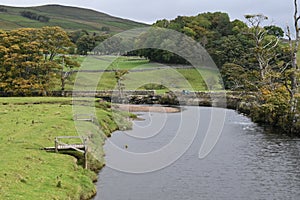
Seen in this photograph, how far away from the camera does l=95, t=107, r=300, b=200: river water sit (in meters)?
29.5

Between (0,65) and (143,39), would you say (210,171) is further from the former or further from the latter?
(143,39)

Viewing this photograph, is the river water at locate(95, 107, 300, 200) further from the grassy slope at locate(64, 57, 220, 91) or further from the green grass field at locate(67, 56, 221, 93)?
the grassy slope at locate(64, 57, 220, 91)

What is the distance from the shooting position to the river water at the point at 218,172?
2953cm

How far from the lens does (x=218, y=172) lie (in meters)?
35.4

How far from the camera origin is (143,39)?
142 m

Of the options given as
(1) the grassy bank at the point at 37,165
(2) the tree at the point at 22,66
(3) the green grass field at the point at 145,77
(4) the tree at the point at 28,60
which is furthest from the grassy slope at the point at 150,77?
(1) the grassy bank at the point at 37,165

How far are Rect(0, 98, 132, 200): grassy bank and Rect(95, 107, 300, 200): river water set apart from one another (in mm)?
2104

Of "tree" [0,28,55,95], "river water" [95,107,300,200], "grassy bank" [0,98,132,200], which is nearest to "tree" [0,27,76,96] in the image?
"tree" [0,28,55,95]

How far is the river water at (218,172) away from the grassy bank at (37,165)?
82.8 inches

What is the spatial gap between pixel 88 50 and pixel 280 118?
11760 centimetres

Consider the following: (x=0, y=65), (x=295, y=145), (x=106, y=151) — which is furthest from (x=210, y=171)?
(x=0, y=65)

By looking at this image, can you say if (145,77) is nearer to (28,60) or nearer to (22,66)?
(28,60)

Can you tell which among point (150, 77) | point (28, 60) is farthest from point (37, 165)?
point (150, 77)

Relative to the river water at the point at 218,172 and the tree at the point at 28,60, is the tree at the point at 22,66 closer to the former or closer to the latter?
the tree at the point at 28,60
